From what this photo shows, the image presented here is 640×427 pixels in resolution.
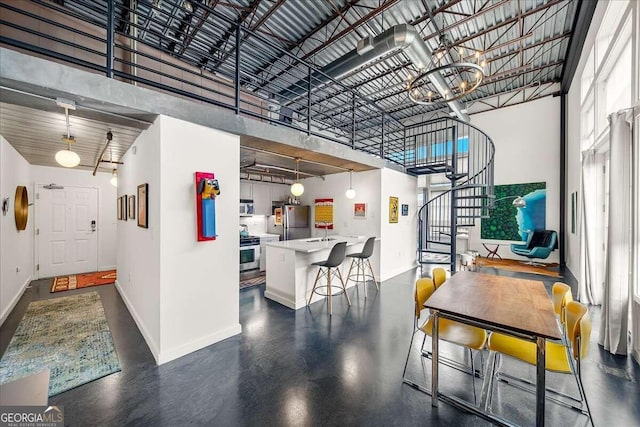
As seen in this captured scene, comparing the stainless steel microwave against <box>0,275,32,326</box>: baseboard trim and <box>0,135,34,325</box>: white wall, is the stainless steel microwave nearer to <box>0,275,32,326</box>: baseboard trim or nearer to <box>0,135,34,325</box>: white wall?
<box>0,135,34,325</box>: white wall

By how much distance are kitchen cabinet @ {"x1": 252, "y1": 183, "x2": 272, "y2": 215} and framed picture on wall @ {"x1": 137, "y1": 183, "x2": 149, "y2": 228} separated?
13.6 feet

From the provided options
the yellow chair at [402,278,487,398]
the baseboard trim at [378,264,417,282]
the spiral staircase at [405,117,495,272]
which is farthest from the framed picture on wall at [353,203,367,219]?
the yellow chair at [402,278,487,398]

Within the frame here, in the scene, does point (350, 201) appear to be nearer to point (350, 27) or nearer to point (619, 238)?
point (350, 27)

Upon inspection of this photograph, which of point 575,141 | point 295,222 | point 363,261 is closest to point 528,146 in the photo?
point 575,141

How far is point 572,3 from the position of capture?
440 centimetres

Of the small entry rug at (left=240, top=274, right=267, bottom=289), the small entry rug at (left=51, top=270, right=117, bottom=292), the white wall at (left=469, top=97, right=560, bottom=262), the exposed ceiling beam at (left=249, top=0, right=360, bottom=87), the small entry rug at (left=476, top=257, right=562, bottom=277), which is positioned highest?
the exposed ceiling beam at (left=249, top=0, right=360, bottom=87)

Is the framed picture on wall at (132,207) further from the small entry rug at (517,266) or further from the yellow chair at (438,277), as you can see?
the small entry rug at (517,266)

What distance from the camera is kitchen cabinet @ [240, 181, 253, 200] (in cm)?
698

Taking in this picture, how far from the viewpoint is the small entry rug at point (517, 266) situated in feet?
20.7

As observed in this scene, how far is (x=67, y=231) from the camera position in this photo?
19.5 feet

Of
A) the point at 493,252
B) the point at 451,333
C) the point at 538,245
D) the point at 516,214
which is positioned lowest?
the point at 493,252

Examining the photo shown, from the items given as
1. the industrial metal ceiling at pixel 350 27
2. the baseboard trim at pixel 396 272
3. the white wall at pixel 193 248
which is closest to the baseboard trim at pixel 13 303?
the white wall at pixel 193 248

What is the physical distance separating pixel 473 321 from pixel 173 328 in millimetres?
2778

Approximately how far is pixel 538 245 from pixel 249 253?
777 centimetres
